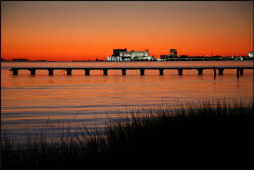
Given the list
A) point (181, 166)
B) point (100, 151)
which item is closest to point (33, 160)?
point (100, 151)

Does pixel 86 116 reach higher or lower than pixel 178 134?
lower

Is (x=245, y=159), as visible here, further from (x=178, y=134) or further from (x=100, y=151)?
(x=100, y=151)

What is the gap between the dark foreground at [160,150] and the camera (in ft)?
23.2

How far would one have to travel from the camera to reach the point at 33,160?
23.8 ft

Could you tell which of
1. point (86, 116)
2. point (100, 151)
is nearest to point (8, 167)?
point (100, 151)

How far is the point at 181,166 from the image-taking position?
22.7 feet

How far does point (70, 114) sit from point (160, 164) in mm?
12112

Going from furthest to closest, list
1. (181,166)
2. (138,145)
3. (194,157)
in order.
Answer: (138,145)
(194,157)
(181,166)

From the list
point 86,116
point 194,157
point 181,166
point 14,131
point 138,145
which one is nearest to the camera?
point 181,166

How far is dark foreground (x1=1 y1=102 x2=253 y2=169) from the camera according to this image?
23.2 ft

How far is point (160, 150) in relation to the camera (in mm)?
7633

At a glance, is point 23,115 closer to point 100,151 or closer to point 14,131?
point 14,131

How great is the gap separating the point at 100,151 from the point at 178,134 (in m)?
2.07

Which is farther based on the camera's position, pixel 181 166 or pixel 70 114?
pixel 70 114
